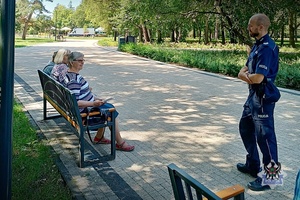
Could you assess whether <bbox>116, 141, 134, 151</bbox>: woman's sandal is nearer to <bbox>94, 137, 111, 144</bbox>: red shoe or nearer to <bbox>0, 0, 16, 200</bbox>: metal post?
<bbox>94, 137, 111, 144</bbox>: red shoe

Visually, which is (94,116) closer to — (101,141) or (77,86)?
(77,86)

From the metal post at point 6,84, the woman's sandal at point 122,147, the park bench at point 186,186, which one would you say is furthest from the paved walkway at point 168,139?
the park bench at point 186,186

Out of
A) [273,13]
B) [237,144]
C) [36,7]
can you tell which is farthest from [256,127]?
[36,7]

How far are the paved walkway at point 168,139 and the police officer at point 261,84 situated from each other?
0.44m

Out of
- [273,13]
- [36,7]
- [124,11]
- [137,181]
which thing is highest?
[36,7]

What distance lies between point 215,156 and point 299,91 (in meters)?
6.03

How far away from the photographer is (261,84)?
3326 millimetres

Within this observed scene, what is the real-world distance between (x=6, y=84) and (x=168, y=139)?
3.29 m

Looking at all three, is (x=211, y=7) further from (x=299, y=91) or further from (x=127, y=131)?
(x=127, y=131)

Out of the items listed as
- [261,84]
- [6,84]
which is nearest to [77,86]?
[6,84]

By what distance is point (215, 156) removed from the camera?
15.0 feet

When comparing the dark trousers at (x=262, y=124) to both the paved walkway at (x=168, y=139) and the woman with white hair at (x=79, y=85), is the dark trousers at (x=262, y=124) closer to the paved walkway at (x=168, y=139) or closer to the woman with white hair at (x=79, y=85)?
the paved walkway at (x=168, y=139)

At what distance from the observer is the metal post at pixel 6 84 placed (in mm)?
2268

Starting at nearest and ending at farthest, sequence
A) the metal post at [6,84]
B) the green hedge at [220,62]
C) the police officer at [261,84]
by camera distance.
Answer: the metal post at [6,84]
the police officer at [261,84]
the green hedge at [220,62]
